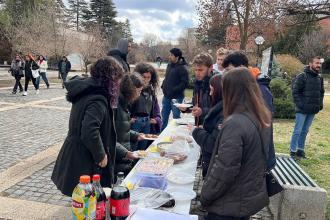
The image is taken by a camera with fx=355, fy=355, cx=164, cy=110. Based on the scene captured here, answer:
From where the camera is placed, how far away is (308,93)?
700 cm

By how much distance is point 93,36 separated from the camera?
3750 centimetres

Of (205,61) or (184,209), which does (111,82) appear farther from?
(205,61)

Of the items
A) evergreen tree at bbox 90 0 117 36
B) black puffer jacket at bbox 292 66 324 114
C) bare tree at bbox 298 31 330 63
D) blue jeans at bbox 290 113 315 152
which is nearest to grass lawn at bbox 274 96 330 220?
blue jeans at bbox 290 113 315 152

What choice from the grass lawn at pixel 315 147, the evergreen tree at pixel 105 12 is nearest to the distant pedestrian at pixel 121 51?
the grass lawn at pixel 315 147

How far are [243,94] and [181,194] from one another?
886mm

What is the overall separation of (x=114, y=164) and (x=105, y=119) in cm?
60

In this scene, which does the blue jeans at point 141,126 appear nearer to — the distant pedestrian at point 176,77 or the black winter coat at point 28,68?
the distant pedestrian at point 176,77

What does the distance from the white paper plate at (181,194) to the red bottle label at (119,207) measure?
1.78 feet

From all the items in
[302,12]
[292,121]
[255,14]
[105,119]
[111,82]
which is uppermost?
[255,14]

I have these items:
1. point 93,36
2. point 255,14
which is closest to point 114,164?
point 255,14

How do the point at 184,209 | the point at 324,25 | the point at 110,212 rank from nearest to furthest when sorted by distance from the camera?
the point at 110,212 → the point at 184,209 → the point at 324,25

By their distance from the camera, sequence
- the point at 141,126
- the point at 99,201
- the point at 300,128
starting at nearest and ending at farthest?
the point at 99,201
the point at 141,126
the point at 300,128

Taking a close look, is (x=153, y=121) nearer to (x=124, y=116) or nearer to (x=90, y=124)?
(x=124, y=116)

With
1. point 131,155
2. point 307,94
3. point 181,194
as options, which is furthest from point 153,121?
point 307,94
